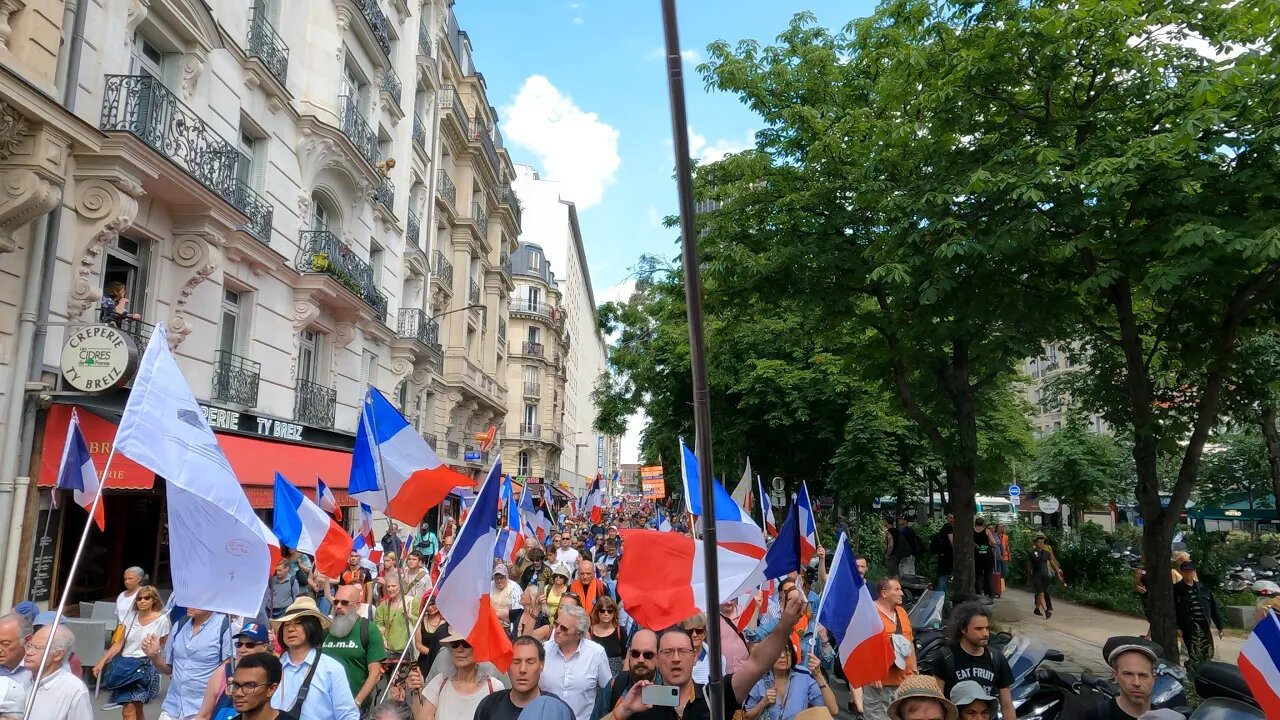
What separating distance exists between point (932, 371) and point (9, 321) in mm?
12999

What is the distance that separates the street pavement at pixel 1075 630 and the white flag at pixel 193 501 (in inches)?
242

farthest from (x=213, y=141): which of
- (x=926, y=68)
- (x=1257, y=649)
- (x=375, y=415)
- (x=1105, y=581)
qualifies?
(x=1105, y=581)

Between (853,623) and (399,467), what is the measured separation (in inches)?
163

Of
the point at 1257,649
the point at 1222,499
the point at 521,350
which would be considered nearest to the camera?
the point at 1257,649

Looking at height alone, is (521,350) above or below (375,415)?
above

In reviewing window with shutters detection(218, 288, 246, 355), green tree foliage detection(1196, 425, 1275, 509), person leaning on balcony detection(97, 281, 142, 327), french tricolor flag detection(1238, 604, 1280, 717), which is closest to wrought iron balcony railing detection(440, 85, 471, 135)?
window with shutters detection(218, 288, 246, 355)

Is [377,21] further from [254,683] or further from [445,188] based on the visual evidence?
[254,683]

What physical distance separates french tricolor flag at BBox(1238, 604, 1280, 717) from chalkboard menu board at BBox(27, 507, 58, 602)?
471 inches

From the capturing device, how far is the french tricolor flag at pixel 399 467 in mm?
7609

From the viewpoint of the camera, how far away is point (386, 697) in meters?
4.89

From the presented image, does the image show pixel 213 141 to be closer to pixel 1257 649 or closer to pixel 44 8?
pixel 44 8

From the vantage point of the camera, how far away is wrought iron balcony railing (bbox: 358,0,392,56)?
20.3 m

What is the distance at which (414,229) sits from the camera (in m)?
26.3

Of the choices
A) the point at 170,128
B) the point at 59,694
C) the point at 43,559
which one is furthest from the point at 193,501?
the point at 170,128
